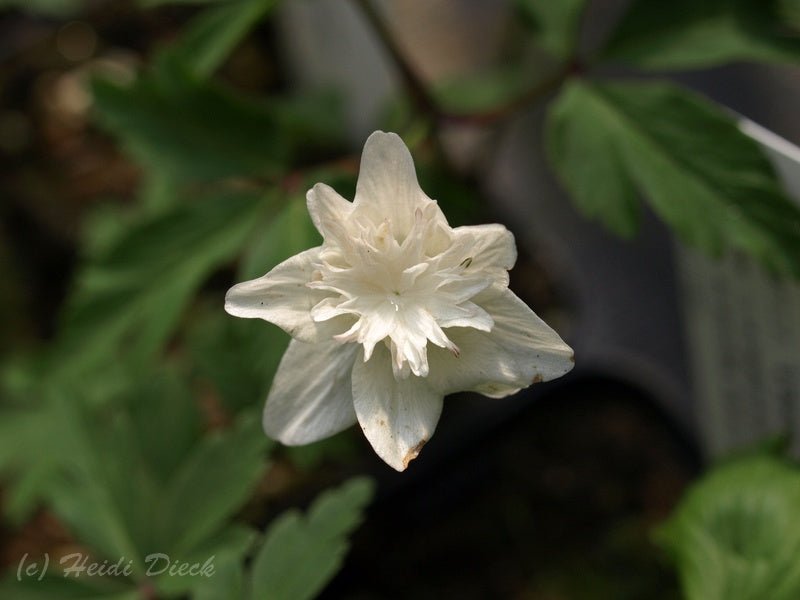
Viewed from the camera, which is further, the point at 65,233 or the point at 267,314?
the point at 65,233

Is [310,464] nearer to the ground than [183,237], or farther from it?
nearer to the ground

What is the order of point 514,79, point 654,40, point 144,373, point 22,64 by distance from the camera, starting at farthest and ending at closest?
1. point 22,64
2. point 514,79
3. point 144,373
4. point 654,40

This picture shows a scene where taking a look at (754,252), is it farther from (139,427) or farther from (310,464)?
(139,427)

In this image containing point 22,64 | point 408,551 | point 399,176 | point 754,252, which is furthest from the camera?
point 22,64

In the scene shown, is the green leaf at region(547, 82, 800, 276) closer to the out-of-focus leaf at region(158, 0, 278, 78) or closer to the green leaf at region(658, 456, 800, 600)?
the green leaf at region(658, 456, 800, 600)

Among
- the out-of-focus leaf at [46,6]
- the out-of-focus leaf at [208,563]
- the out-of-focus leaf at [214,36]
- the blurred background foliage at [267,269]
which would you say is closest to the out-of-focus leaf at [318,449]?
the blurred background foliage at [267,269]

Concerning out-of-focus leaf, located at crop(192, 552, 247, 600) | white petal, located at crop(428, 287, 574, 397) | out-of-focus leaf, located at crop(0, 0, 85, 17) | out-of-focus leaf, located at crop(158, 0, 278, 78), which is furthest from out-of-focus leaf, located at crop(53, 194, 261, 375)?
out-of-focus leaf, located at crop(0, 0, 85, 17)

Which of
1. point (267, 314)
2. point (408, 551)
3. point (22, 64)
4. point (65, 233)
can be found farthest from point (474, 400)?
point (22, 64)

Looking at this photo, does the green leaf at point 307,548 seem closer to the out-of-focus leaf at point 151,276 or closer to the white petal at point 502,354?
the white petal at point 502,354
